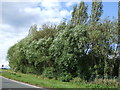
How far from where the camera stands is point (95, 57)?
86.0ft

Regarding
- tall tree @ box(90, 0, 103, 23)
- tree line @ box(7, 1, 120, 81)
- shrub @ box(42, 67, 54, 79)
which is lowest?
shrub @ box(42, 67, 54, 79)

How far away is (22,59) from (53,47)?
14.3m

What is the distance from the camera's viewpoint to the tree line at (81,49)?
23578 millimetres

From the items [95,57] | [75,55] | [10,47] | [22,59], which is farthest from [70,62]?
[10,47]

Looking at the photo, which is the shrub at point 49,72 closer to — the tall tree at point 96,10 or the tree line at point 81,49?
the tree line at point 81,49

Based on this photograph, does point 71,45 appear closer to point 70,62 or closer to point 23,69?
point 70,62

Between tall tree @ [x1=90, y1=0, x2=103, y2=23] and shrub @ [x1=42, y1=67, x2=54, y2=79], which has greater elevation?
tall tree @ [x1=90, y1=0, x2=103, y2=23]

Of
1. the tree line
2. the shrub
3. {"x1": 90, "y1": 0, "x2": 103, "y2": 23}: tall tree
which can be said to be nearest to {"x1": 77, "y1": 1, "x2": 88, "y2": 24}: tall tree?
the tree line

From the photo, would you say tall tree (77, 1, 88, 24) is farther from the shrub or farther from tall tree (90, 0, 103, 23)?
the shrub

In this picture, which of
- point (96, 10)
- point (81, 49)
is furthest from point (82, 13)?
point (81, 49)

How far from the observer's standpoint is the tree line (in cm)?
2358

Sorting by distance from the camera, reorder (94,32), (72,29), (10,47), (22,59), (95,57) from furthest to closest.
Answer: (10,47)
(22,59)
(72,29)
(95,57)
(94,32)

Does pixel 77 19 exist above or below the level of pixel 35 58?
above

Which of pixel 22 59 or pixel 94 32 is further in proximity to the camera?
pixel 22 59
